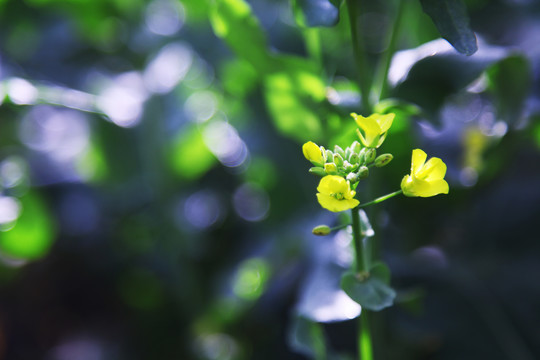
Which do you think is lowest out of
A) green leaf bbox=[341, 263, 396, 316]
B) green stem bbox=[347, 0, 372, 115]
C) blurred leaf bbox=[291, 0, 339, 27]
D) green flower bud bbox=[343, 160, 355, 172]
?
green leaf bbox=[341, 263, 396, 316]

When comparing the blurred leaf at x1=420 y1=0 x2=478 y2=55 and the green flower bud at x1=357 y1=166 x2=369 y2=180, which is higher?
the blurred leaf at x1=420 y1=0 x2=478 y2=55

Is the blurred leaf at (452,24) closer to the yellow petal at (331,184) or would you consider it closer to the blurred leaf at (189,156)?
the yellow petal at (331,184)

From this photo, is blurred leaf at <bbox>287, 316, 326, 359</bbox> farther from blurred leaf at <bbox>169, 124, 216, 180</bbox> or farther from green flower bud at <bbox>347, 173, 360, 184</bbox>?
blurred leaf at <bbox>169, 124, 216, 180</bbox>

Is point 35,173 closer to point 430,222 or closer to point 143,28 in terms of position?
point 143,28

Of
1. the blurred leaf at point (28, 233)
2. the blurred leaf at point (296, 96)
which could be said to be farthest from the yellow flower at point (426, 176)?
the blurred leaf at point (28, 233)

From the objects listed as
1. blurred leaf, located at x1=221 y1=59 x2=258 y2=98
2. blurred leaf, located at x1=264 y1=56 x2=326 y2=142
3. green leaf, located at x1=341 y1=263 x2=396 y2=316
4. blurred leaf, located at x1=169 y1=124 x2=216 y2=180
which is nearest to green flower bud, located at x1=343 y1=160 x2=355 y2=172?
green leaf, located at x1=341 y1=263 x2=396 y2=316

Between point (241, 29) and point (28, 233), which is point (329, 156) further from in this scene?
point (28, 233)

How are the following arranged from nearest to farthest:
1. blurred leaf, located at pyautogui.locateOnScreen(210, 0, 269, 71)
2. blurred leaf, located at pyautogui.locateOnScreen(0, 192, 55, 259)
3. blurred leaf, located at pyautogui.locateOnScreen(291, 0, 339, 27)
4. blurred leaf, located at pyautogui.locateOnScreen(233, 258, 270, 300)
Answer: blurred leaf, located at pyautogui.locateOnScreen(291, 0, 339, 27), blurred leaf, located at pyautogui.locateOnScreen(210, 0, 269, 71), blurred leaf, located at pyautogui.locateOnScreen(233, 258, 270, 300), blurred leaf, located at pyautogui.locateOnScreen(0, 192, 55, 259)

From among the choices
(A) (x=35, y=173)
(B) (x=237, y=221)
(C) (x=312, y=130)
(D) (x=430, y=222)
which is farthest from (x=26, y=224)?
(D) (x=430, y=222)
